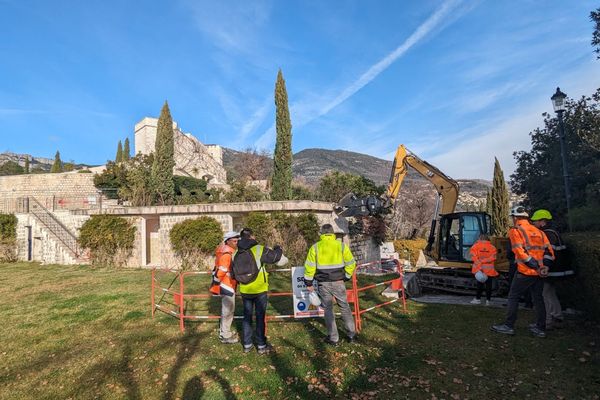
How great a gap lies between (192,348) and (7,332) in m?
4.04

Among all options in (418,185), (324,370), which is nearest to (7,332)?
(324,370)

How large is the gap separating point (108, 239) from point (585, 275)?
1662cm

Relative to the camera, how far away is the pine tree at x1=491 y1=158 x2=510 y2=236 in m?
27.1

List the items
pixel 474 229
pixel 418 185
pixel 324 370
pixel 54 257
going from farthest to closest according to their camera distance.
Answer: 1. pixel 418 185
2. pixel 54 257
3. pixel 474 229
4. pixel 324 370

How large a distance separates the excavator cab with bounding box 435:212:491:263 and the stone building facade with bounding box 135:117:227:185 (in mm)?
33854

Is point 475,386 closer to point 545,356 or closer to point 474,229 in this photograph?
point 545,356

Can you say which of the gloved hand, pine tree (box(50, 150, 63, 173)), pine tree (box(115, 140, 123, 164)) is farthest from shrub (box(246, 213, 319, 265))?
pine tree (box(115, 140, 123, 164))

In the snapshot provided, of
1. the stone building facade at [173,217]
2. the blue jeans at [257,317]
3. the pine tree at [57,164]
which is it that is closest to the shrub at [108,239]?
the stone building facade at [173,217]

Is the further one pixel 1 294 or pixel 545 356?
pixel 1 294

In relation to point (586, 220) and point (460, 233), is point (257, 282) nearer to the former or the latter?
point (460, 233)

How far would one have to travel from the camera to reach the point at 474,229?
9336 mm

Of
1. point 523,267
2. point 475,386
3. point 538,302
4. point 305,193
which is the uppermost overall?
point 305,193

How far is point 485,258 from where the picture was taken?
734 cm

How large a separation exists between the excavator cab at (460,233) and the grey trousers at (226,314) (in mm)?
6631
